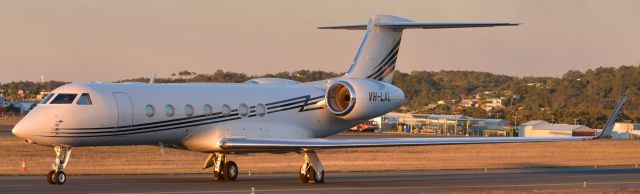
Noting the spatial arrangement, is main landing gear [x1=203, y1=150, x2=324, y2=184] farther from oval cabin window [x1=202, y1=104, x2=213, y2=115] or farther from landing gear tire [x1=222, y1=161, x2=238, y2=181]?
oval cabin window [x1=202, y1=104, x2=213, y2=115]

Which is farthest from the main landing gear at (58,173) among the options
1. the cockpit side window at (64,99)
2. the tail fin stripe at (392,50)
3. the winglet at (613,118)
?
the winglet at (613,118)

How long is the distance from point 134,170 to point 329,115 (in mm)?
6395

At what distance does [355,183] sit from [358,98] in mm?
2618

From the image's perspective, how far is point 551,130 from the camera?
300 feet

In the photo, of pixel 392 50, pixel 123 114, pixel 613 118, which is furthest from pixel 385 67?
pixel 123 114

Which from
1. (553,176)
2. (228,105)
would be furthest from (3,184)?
(553,176)

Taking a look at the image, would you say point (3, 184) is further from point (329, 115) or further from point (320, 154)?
point (320, 154)

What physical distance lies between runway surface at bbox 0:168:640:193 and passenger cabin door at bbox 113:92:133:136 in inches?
48.3

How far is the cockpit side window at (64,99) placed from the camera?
988 inches

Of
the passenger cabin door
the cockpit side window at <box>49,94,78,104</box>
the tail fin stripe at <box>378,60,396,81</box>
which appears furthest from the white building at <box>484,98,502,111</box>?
the cockpit side window at <box>49,94,78,104</box>

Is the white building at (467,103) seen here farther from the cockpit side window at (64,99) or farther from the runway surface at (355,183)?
the cockpit side window at (64,99)

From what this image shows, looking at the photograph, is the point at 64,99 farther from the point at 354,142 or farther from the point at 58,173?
the point at 354,142

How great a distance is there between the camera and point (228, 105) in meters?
28.0

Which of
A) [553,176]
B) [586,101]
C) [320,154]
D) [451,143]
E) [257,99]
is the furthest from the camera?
[586,101]
